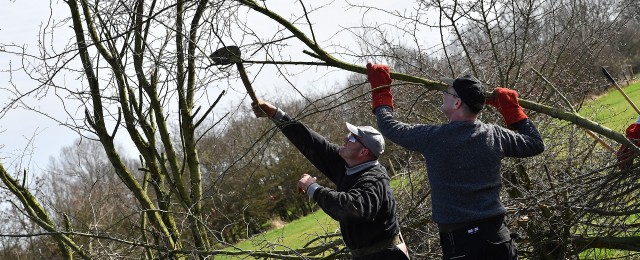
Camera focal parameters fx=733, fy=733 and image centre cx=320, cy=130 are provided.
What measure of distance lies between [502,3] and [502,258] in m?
2.67

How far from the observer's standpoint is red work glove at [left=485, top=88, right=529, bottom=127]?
3.78m

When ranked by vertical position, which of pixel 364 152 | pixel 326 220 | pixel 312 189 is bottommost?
pixel 326 220

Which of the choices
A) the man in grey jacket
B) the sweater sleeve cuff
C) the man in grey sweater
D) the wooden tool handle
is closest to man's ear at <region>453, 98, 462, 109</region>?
the man in grey sweater

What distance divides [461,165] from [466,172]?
0.05 meters

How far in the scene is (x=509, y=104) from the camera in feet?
12.5

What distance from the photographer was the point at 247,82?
4.50 metres

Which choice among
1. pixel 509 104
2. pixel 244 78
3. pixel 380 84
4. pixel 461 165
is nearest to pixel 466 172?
pixel 461 165

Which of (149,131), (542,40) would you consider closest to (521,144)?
(542,40)

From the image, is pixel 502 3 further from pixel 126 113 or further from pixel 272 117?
pixel 126 113

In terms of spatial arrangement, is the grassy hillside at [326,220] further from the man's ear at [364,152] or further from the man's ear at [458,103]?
the man's ear at [458,103]

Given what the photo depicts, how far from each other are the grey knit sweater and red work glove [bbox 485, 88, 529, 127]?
0.24 m

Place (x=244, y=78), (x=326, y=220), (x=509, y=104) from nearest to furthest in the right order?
1. (x=509, y=104)
2. (x=244, y=78)
3. (x=326, y=220)

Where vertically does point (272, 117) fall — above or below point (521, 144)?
above

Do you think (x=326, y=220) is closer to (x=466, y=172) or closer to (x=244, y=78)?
A: (x=244, y=78)
